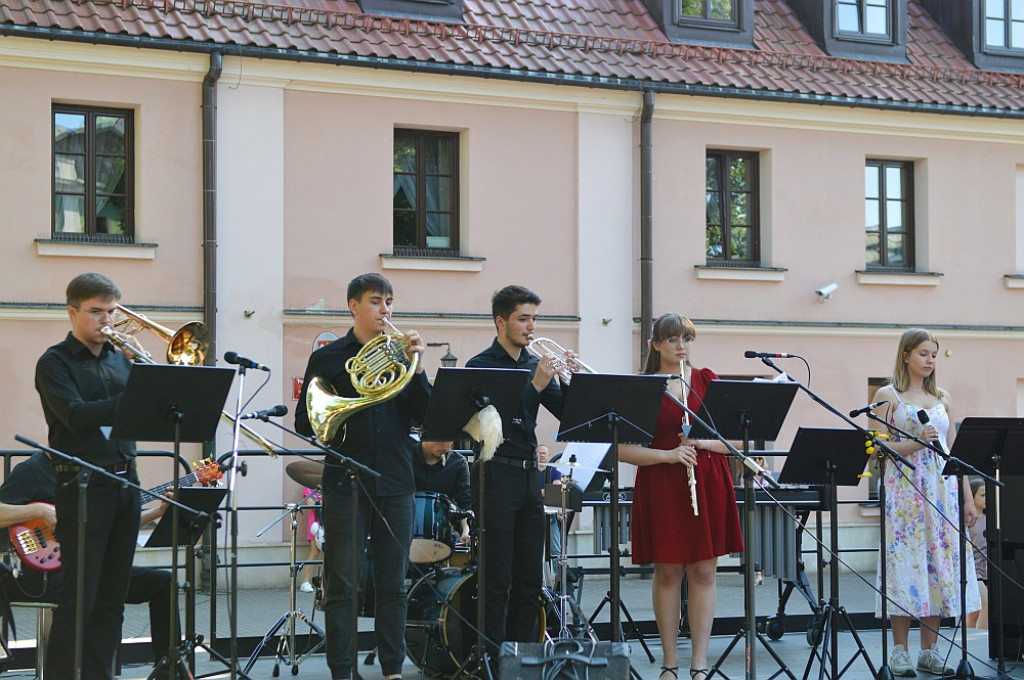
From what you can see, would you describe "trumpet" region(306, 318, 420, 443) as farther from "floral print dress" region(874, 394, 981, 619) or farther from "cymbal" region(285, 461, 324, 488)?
"floral print dress" region(874, 394, 981, 619)

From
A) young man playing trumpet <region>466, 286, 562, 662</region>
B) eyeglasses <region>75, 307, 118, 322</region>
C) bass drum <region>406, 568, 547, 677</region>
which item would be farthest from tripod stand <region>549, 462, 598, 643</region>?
eyeglasses <region>75, 307, 118, 322</region>

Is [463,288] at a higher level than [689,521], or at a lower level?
higher

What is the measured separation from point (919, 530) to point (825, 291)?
28.1ft

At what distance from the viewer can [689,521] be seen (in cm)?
740

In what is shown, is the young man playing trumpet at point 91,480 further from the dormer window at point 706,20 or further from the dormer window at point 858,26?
the dormer window at point 858,26

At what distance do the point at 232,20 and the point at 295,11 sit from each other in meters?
0.71

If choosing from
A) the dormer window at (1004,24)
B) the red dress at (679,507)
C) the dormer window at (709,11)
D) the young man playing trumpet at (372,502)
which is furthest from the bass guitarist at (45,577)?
the dormer window at (1004,24)

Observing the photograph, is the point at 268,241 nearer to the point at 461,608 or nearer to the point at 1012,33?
the point at 461,608

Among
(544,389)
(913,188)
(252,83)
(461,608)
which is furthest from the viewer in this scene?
(913,188)

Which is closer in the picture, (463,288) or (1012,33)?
(463,288)

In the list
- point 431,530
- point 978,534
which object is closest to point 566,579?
point 431,530

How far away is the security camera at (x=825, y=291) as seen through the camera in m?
16.5

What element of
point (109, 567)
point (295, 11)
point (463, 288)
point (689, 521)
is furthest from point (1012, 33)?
point (109, 567)

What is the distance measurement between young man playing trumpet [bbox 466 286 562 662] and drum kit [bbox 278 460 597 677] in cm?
19
